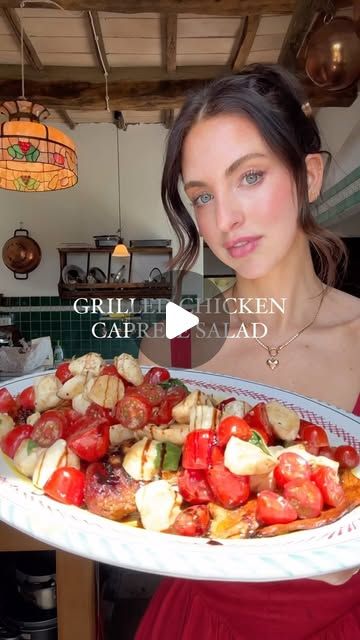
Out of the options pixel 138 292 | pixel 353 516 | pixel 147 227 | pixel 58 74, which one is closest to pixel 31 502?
pixel 353 516

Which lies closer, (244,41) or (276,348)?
(276,348)

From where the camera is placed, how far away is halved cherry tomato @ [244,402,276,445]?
88 centimetres

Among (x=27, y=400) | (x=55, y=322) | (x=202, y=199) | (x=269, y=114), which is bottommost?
(x=55, y=322)

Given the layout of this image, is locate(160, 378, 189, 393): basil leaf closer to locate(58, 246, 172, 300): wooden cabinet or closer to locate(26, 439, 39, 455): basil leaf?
locate(26, 439, 39, 455): basil leaf

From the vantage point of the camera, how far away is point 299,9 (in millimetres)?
2998

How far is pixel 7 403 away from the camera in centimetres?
108

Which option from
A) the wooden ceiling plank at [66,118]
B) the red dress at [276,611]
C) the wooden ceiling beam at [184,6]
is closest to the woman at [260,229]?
the red dress at [276,611]

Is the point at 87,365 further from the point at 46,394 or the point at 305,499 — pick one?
the point at 305,499

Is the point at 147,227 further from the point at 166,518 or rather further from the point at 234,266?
the point at 166,518

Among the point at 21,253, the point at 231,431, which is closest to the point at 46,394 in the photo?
the point at 231,431

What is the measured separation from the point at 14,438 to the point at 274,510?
503mm

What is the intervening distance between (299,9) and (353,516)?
322cm

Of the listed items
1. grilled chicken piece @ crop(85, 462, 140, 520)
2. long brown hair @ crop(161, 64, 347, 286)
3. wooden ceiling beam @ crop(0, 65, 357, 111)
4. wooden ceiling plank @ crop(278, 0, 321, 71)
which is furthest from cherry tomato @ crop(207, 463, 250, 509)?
wooden ceiling beam @ crop(0, 65, 357, 111)

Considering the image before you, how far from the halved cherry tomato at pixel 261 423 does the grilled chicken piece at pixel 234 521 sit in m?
0.15
